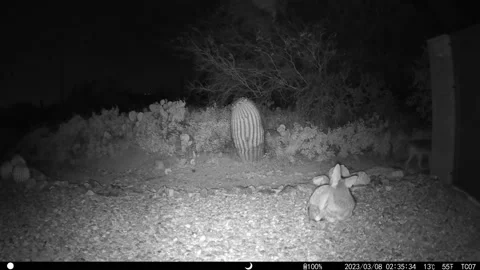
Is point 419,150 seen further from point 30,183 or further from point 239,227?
point 30,183

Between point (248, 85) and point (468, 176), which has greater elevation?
point (248, 85)

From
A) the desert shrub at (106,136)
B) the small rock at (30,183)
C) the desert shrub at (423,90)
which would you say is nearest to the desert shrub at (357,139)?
the desert shrub at (423,90)

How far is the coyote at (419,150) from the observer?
6.22 m

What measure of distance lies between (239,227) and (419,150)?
3.61 metres

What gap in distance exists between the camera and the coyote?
20.4ft

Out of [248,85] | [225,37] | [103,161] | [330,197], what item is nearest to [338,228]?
[330,197]

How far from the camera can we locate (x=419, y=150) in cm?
628

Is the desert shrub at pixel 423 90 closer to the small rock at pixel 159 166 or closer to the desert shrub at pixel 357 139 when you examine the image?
the desert shrub at pixel 357 139

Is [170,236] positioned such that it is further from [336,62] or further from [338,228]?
[336,62]

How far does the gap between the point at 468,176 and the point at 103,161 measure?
252 inches

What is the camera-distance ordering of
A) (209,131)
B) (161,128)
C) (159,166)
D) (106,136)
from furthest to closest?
1. (161,128)
2. (106,136)
3. (209,131)
4. (159,166)

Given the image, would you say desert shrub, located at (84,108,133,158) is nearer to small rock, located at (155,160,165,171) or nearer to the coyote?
small rock, located at (155,160,165,171)

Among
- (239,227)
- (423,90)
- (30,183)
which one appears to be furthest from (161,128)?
(423,90)

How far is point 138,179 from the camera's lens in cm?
674
